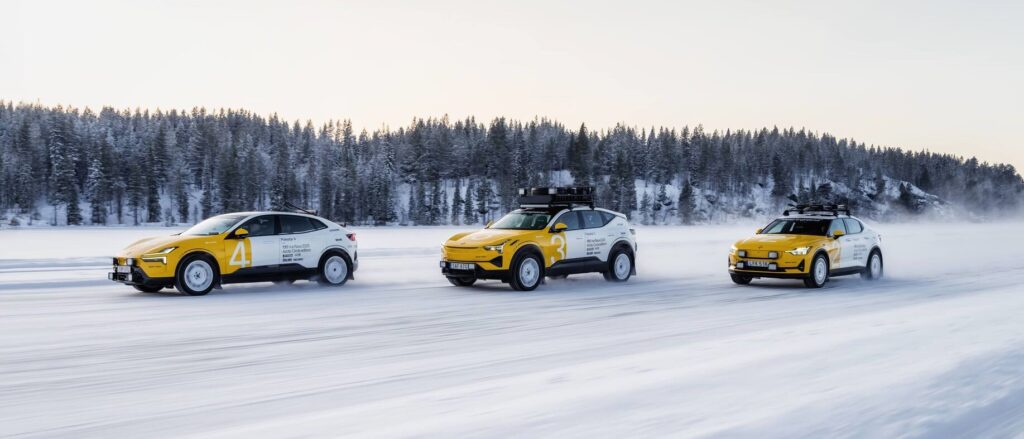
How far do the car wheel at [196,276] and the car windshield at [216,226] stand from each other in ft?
2.68

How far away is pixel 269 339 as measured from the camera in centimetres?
978

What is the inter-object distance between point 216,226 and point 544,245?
21.1 ft

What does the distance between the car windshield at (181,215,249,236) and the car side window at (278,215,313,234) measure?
78cm

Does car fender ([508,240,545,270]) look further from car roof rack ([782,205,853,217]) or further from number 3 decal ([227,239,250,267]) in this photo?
car roof rack ([782,205,853,217])

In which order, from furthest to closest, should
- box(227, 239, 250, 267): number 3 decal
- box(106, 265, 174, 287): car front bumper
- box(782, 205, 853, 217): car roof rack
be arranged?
box(782, 205, 853, 217): car roof rack, box(227, 239, 250, 267): number 3 decal, box(106, 265, 174, 287): car front bumper

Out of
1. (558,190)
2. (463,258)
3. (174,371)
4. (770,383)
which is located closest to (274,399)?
(174,371)

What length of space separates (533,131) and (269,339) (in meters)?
173

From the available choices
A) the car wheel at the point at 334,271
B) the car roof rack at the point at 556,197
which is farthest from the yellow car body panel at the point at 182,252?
the car roof rack at the point at 556,197

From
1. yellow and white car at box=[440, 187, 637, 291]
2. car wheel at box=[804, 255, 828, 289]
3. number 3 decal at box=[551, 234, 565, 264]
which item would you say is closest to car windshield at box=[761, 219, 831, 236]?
car wheel at box=[804, 255, 828, 289]

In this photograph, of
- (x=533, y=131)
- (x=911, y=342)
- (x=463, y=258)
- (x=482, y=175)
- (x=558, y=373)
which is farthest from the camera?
(x=533, y=131)

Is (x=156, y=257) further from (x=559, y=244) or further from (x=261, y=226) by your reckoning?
(x=559, y=244)

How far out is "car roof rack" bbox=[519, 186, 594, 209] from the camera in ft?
58.9

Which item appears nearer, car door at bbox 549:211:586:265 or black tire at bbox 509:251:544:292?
black tire at bbox 509:251:544:292

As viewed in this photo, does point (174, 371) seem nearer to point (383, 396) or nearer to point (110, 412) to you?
point (110, 412)
